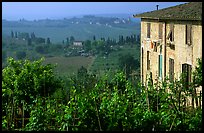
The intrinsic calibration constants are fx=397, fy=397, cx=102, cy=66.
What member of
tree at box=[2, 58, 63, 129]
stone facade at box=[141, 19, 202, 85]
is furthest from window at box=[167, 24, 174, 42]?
tree at box=[2, 58, 63, 129]

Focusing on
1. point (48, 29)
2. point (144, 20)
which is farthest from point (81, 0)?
point (48, 29)

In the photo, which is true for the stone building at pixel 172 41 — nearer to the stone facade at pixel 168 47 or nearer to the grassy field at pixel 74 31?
the stone facade at pixel 168 47

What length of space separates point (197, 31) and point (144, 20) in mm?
5988

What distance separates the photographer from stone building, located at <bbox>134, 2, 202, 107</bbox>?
15.0 metres

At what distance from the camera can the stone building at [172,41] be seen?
15.0 m

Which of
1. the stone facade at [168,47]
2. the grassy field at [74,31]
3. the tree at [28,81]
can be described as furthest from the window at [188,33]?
the grassy field at [74,31]

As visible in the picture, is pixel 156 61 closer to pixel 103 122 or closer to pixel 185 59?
pixel 185 59

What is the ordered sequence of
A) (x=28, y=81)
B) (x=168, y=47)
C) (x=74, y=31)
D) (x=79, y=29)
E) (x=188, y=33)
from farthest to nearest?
(x=79, y=29)
(x=74, y=31)
(x=168, y=47)
(x=188, y=33)
(x=28, y=81)

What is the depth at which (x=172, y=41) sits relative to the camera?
17.1 meters

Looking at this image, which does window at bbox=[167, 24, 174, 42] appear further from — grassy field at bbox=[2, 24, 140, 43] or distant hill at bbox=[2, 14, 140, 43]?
grassy field at bbox=[2, 24, 140, 43]

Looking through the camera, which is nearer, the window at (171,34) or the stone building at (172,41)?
the stone building at (172,41)

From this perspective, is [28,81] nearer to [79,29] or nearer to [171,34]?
[171,34]

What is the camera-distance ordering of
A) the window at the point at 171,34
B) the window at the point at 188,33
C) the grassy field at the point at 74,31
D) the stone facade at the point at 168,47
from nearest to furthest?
the stone facade at the point at 168,47
the window at the point at 188,33
the window at the point at 171,34
the grassy field at the point at 74,31

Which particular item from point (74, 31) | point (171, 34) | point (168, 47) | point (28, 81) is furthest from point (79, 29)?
point (28, 81)
